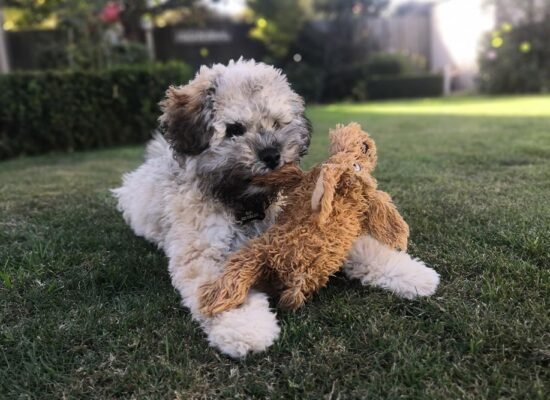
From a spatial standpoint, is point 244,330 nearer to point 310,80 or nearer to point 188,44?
point 310,80

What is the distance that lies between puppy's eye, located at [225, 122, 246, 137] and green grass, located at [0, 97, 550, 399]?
90cm

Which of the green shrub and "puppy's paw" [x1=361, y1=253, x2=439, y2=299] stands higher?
the green shrub

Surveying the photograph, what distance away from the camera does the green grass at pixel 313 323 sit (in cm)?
197

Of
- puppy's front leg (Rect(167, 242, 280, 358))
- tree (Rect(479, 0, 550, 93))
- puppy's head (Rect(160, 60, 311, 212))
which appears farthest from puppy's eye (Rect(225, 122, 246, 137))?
tree (Rect(479, 0, 550, 93))

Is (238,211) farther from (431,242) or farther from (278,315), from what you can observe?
(431,242)

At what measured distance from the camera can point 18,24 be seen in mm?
16812

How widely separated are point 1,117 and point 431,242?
25.3ft

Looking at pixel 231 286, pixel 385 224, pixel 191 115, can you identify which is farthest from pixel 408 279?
pixel 191 115

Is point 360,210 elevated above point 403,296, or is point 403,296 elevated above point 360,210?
point 360,210

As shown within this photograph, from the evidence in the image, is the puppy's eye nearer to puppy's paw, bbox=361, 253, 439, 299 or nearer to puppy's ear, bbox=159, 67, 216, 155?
puppy's ear, bbox=159, 67, 216, 155

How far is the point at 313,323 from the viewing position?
2346 mm

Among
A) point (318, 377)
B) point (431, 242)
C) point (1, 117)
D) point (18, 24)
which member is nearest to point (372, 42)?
point (18, 24)

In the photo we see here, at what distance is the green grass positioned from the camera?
1971mm

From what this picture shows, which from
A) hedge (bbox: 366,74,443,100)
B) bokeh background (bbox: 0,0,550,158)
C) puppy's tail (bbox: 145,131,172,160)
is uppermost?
bokeh background (bbox: 0,0,550,158)
